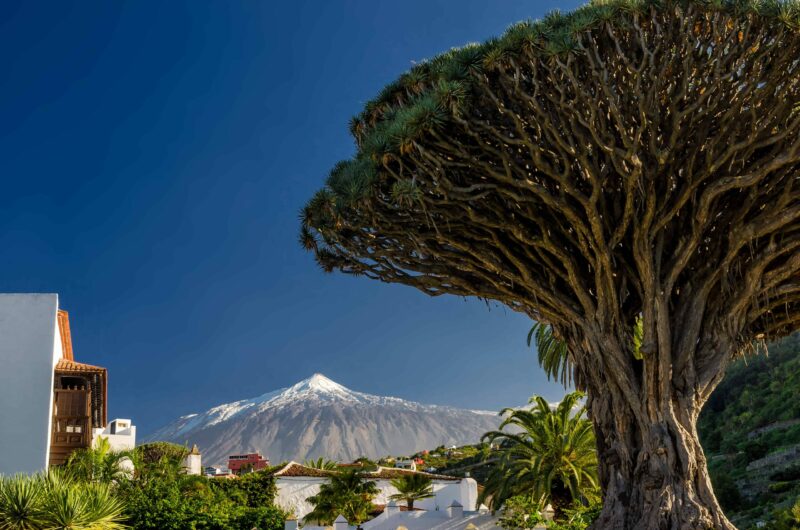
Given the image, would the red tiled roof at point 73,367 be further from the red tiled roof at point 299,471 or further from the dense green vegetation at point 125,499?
the red tiled roof at point 299,471

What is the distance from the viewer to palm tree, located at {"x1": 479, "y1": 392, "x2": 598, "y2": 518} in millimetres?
Result: 19359

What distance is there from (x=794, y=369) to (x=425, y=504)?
30.9m

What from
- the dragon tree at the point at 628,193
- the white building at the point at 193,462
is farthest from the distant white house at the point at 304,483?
the dragon tree at the point at 628,193

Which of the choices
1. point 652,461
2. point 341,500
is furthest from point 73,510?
point 341,500

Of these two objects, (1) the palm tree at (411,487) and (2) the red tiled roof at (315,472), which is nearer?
(1) the palm tree at (411,487)

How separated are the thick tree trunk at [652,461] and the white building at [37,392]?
16.8 m

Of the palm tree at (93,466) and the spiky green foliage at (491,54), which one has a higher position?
the spiky green foliage at (491,54)

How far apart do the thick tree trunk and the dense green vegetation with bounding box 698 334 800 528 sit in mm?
17522

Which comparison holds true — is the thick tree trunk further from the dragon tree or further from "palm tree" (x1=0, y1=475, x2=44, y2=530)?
"palm tree" (x1=0, y1=475, x2=44, y2=530)

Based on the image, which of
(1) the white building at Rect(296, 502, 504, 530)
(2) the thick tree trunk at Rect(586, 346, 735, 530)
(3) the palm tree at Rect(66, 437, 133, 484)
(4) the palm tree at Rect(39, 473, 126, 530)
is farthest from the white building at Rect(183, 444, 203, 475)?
(2) the thick tree trunk at Rect(586, 346, 735, 530)

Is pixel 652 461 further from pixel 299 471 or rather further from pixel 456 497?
pixel 299 471

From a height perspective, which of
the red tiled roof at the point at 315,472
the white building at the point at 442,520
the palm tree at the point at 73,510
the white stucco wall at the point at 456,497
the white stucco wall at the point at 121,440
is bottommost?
the white building at the point at 442,520

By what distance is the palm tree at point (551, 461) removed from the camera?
19.4 metres

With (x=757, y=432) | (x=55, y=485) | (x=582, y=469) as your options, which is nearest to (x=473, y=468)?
(x=757, y=432)
